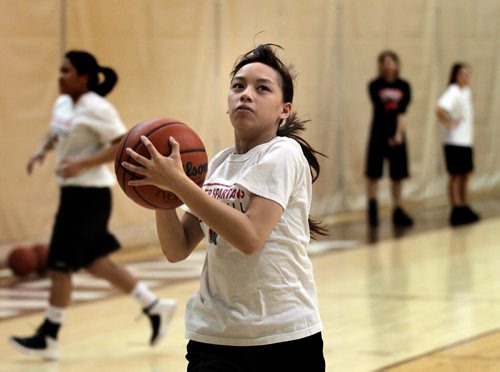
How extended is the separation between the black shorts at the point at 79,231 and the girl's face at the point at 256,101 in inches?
115

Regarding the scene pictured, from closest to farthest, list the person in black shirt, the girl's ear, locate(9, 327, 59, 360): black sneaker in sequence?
the girl's ear
locate(9, 327, 59, 360): black sneaker
the person in black shirt

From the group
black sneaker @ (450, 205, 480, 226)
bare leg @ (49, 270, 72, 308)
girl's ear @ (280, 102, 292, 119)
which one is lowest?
black sneaker @ (450, 205, 480, 226)

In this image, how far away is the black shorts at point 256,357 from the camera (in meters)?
2.87

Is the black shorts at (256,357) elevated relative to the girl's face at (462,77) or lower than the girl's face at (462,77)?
lower

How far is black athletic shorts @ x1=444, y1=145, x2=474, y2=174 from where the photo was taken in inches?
453

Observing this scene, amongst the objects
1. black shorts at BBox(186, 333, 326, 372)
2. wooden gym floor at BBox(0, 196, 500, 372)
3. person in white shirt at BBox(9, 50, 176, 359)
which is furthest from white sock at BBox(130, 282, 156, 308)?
black shorts at BBox(186, 333, 326, 372)

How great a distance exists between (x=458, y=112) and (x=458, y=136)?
285 millimetres

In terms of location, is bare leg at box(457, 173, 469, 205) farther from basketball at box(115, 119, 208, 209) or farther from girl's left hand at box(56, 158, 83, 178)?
basketball at box(115, 119, 208, 209)

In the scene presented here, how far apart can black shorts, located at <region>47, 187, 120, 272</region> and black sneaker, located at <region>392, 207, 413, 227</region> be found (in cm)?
605

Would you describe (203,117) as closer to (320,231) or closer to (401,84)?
(401,84)

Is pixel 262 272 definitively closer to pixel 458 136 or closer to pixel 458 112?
pixel 458 112

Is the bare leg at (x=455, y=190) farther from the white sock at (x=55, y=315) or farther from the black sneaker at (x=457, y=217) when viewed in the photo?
the white sock at (x=55, y=315)

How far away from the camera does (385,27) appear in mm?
12891

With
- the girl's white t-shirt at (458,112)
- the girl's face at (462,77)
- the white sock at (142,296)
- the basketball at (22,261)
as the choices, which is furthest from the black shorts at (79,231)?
the girl's face at (462,77)
